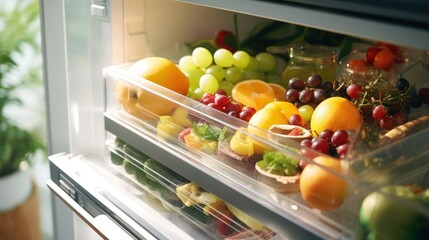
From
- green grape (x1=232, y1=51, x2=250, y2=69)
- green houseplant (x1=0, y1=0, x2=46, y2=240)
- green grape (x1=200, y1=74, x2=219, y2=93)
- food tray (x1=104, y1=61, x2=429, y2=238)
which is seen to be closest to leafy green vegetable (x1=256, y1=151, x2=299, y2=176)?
food tray (x1=104, y1=61, x2=429, y2=238)

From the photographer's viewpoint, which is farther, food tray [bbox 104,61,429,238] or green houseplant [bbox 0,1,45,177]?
green houseplant [bbox 0,1,45,177]

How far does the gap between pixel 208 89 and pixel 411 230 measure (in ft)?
1.99

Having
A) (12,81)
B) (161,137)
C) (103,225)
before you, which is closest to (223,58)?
(161,137)

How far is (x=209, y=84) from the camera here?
114 centimetres

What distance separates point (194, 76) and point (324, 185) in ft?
1.84

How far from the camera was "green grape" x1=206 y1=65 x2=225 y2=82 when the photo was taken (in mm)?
1193

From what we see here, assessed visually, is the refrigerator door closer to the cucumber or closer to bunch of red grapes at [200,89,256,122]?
the cucumber

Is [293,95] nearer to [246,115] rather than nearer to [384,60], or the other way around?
[246,115]

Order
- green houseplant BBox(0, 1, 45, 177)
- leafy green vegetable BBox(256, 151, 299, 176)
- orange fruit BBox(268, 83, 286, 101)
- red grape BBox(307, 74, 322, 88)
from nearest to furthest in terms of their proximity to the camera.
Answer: leafy green vegetable BBox(256, 151, 299, 176) < red grape BBox(307, 74, 322, 88) < orange fruit BBox(268, 83, 286, 101) < green houseplant BBox(0, 1, 45, 177)

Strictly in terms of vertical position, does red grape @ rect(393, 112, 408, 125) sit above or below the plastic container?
below

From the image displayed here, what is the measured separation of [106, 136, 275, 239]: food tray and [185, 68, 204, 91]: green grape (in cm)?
21

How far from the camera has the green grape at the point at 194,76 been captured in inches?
47.7

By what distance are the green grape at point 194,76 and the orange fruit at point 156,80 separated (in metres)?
0.08

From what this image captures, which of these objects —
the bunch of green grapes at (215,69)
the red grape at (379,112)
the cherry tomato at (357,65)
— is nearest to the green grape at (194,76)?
the bunch of green grapes at (215,69)
